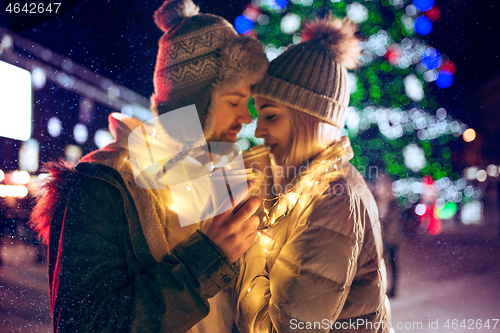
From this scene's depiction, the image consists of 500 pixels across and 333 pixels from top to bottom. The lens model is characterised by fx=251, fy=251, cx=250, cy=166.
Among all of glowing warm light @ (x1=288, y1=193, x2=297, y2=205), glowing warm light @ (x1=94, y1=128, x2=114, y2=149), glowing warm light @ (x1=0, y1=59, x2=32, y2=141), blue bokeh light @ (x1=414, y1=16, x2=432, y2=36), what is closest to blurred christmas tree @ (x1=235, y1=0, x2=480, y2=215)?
blue bokeh light @ (x1=414, y1=16, x2=432, y2=36)

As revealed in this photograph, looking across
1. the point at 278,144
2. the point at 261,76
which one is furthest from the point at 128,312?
the point at 261,76

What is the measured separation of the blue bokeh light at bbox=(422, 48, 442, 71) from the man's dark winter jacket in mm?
3870

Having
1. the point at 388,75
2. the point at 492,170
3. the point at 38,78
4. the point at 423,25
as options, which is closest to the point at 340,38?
the point at 388,75

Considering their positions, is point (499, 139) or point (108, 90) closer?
point (499, 139)

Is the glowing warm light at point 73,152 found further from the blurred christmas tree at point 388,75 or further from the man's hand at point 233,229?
Result: the man's hand at point 233,229

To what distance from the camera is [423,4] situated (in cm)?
312

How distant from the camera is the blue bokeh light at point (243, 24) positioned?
287 centimetres

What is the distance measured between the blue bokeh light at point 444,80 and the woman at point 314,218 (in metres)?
2.96

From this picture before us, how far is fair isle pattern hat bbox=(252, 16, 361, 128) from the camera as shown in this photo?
1488 mm

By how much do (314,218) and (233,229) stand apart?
36cm

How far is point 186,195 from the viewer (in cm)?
127

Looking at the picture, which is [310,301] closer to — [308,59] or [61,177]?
[61,177]

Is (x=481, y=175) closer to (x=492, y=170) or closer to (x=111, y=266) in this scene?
(x=492, y=170)

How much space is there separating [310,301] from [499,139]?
8255 millimetres
